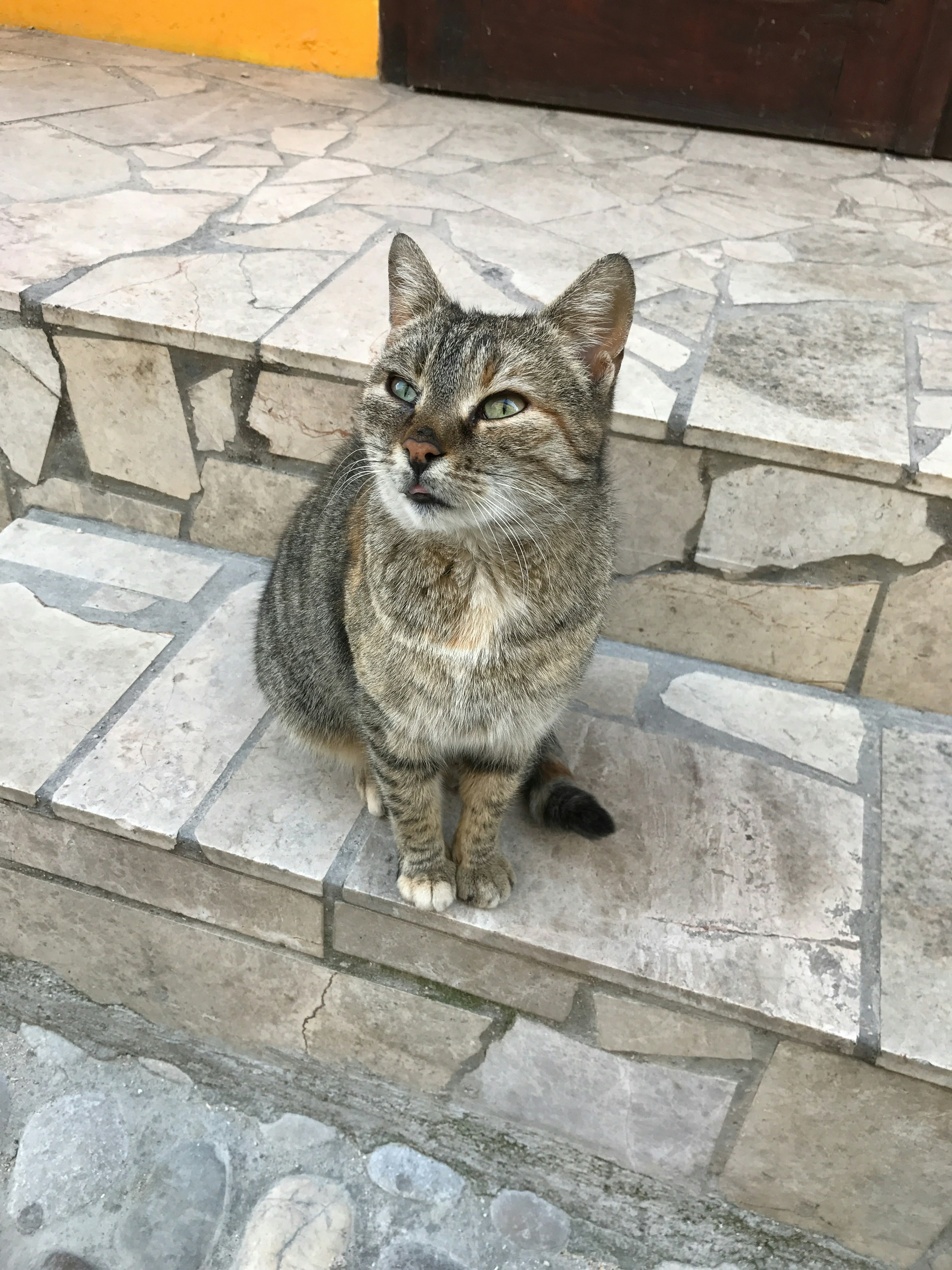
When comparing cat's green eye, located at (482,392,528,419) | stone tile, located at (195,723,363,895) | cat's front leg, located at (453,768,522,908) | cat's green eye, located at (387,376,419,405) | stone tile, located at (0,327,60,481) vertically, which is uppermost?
cat's green eye, located at (482,392,528,419)

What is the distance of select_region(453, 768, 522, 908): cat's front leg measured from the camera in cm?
183

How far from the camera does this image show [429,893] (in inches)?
71.8

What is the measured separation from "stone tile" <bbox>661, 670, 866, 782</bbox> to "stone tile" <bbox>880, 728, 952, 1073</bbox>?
0.09 m

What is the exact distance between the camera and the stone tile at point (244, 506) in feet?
8.50

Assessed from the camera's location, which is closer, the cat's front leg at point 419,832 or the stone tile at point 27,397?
the cat's front leg at point 419,832

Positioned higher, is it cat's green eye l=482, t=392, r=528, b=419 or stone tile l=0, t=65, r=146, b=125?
cat's green eye l=482, t=392, r=528, b=419

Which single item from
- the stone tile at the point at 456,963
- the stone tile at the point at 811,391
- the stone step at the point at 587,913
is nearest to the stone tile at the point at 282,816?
the stone step at the point at 587,913

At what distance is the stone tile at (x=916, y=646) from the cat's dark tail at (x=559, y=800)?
84 cm

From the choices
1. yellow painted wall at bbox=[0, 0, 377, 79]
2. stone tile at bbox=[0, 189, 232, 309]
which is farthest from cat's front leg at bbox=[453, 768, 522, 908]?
yellow painted wall at bbox=[0, 0, 377, 79]

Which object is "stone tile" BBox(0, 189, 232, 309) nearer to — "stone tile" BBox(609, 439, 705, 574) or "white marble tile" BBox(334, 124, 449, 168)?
"white marble tile" BBox(334, 124, 449, 168)

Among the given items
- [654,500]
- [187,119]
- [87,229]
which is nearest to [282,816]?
[654,500]

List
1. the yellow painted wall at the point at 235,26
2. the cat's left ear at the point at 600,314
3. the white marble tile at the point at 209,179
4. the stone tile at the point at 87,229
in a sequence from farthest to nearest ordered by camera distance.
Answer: the yellow painted wall at the point at 235,26, the white marble tile at the point at 209,179, the stone tile at the point at 87,229, the cat's left ear at the point at 600,314

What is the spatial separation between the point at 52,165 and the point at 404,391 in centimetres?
249

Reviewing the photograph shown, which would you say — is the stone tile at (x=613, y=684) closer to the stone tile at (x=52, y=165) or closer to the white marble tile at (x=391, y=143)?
the white marble tile at (x=391, y=143)
